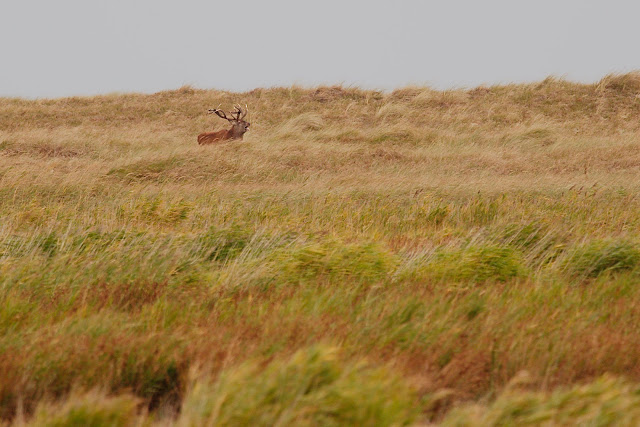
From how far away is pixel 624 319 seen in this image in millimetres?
3758

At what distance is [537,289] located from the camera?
416 centimetres

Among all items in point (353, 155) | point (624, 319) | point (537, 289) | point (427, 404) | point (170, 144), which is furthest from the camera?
point (170, 144)

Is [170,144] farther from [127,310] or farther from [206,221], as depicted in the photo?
[127,310]

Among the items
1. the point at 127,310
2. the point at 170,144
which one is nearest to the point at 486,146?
the point at 170,144

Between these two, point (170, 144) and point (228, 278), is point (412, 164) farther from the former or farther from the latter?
point (228, 278)

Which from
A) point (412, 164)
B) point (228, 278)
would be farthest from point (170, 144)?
point (228, 278)

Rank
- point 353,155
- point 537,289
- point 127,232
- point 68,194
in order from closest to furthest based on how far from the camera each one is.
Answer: point 537,289 < point 127,232 < point 68,194 < point 353,155

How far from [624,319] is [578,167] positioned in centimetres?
1119

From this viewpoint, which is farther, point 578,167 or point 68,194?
point 578,167

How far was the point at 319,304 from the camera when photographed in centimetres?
384

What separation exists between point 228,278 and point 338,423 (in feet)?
6.86

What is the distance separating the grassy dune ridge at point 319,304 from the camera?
255 cm

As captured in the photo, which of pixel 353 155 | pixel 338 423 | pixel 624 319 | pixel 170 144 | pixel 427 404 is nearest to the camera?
pixel 338 423

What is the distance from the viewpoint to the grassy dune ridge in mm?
2555
